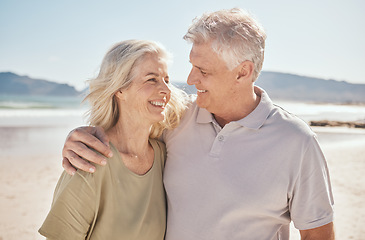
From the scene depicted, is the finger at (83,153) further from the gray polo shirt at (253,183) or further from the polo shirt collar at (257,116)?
the polo shirt collar at (257,116)

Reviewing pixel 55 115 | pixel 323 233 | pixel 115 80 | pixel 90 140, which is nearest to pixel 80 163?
pixel 90 140

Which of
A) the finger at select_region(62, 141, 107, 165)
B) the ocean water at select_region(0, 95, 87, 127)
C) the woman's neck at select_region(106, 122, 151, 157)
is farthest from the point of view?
the ocean water at select_region(0, 95, 87, 127)

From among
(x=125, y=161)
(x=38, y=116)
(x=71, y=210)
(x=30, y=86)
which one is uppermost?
(x=125, y=161)

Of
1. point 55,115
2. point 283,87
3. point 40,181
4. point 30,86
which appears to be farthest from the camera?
point 283,87

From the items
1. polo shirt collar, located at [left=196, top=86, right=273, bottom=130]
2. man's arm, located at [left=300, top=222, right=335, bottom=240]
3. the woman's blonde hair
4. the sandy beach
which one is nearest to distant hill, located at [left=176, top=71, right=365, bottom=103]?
the sandy beach

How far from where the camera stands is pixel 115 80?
2297 mm

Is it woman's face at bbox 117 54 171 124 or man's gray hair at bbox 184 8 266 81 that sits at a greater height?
man's gray hair at bbox 184 8 266 81

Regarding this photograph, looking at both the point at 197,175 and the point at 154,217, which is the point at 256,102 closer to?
the point at 197,175

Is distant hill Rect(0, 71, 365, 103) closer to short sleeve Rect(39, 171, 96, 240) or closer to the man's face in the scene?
the man's face

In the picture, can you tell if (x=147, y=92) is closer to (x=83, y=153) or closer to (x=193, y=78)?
(x=193, y=78)

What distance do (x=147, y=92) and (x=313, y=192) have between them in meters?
1.23

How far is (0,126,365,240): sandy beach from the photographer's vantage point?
505 centimetres

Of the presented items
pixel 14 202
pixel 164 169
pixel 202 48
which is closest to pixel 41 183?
pixel 14 202

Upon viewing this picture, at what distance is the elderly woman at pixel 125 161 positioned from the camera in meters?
1.97
